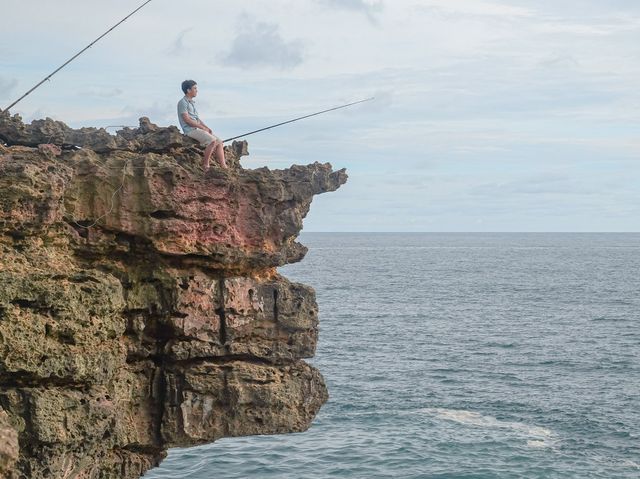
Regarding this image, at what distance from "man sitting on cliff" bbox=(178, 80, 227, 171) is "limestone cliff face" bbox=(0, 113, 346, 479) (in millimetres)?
488

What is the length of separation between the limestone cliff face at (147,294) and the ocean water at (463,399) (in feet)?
75.3

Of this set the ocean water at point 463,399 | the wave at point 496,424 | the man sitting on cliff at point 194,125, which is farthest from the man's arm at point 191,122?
the wave at point 496,424

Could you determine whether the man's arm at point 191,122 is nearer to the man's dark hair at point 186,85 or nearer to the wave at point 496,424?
the man's dark hair at point 186,85

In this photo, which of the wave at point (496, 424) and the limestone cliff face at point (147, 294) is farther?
the wave at point (496, 424)

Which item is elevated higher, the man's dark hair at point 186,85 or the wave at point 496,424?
the man's dark hair at point 186,85

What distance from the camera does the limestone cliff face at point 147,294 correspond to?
17609mm

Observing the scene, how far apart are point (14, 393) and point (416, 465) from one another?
30580 millimetres

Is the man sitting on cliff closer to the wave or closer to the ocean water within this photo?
the ocean water

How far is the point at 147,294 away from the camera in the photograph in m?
20.6

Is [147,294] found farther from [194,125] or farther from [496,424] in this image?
[496,424]

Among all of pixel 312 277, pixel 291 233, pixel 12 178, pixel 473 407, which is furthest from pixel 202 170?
pixel 312 277

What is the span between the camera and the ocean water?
4450cm

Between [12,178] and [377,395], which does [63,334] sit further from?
[377,395]

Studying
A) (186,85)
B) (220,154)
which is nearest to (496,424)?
(220,154)
